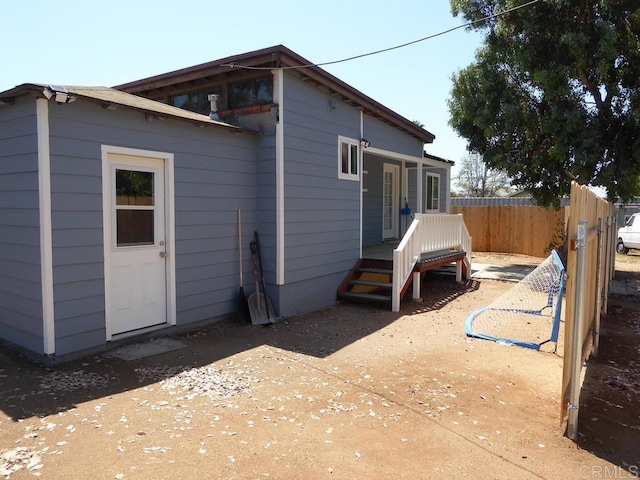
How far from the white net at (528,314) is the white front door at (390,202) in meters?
4.87

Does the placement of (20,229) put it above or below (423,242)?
above

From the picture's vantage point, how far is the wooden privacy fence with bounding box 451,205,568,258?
16.5 m

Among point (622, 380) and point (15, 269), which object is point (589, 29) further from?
point (15, 269)

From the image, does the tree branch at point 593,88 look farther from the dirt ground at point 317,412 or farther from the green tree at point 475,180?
the green tree at point 475,180

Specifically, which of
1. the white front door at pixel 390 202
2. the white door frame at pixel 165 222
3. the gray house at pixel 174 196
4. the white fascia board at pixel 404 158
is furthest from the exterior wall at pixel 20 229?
the white front door at pixel 390 202

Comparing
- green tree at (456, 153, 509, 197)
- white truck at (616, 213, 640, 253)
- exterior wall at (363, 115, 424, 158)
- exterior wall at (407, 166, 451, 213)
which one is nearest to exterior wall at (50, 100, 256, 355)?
exterior wall at (363, 115, 424, 158)

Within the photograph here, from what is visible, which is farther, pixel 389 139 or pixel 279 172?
pixel 389 139

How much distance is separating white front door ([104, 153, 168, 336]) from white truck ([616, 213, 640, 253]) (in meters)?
18.7

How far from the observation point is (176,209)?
20.1ft

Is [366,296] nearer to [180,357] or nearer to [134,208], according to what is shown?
[180,357]

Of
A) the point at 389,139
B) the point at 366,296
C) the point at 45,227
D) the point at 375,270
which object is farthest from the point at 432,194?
the point at 45,227

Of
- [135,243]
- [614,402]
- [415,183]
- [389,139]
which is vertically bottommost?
[614,402]

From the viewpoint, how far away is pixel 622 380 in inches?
190

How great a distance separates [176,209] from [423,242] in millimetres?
4844
